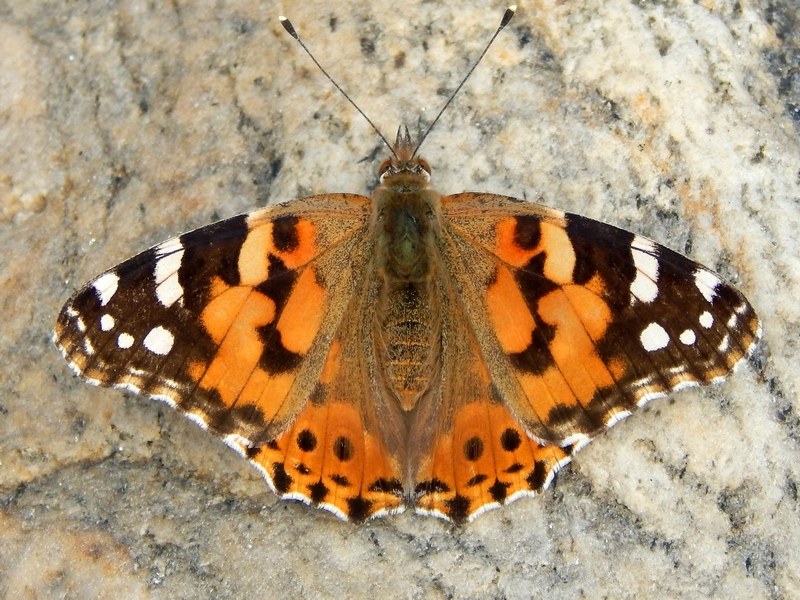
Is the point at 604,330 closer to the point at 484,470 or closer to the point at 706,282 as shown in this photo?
the point at 706,282

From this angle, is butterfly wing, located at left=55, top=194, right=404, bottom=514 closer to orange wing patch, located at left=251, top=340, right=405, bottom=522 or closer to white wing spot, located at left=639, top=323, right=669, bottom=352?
orange wing patch, located at left=251, top=340, right=405, bottom=522

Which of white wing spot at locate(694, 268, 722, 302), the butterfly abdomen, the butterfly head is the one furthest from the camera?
the butterfly head

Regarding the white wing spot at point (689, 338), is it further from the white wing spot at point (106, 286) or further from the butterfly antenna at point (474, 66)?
the white wing spot at point (106, 286)

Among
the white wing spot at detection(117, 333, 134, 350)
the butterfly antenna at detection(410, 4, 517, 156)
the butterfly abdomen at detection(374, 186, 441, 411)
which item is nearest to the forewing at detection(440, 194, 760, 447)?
the butterfly abdomen at detection(374, 186, 441, 411)

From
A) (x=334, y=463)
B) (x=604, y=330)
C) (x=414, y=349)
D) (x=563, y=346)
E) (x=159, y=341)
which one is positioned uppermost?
(x=604, y=330)

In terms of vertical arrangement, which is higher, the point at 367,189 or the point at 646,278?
the point at 646,278

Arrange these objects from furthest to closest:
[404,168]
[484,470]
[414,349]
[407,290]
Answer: [404,168] < [407,290] < [414,349] < [484,470]

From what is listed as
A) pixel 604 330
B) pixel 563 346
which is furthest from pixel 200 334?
pixel 604 330
